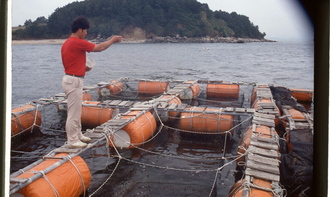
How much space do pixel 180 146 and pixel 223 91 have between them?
853cm

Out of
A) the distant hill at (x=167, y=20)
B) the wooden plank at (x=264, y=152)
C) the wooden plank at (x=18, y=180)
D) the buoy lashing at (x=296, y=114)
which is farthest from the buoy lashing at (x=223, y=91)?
the distant hill at (x=167, y=20)

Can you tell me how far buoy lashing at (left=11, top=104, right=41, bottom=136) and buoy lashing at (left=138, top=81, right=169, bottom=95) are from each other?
8.43 meters

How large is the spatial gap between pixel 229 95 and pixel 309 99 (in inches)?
201


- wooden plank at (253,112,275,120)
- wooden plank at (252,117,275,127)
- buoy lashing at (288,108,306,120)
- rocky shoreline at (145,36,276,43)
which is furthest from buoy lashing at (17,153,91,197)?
rocky shoreline at (145,36,276,43)

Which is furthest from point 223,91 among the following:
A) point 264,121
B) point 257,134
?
point 257,134

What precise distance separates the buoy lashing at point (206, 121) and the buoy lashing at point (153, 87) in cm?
758

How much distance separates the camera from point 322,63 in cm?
257

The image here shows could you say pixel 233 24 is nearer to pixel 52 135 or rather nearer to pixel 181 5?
pixel 181 5

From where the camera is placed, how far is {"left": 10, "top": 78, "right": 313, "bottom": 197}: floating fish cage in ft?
20.4

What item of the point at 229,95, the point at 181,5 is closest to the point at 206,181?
the point at 229,95

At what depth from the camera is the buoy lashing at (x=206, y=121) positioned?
11.4m

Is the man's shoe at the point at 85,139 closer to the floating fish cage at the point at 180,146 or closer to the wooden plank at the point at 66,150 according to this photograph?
the floating fish cage at the point at 180,146

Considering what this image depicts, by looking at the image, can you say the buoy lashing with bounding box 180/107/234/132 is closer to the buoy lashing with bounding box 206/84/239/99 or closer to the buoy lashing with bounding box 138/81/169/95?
the buoy lashing with bounding box 206/84/239/99

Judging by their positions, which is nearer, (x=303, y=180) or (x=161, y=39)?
(x=303, y=180)
